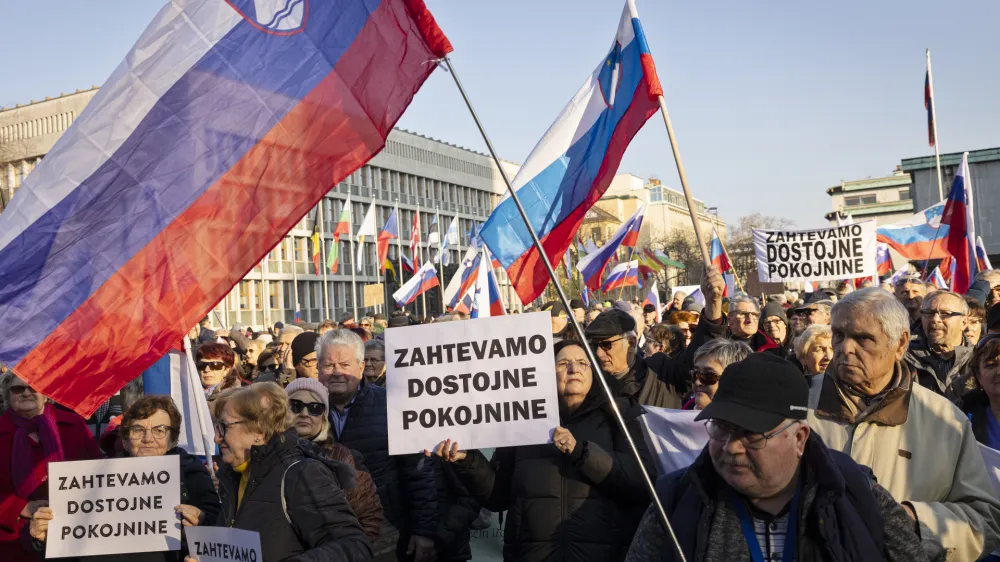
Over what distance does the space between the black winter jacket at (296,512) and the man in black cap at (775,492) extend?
55.4 inches

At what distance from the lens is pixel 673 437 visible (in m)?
4.64

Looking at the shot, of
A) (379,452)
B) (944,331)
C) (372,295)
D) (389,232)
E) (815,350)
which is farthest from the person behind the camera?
(389,232)

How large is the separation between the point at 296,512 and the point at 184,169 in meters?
A: 1.86

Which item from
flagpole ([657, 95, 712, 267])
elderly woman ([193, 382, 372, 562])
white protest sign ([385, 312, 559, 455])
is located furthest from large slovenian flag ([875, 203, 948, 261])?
elderly woman ([193, 382, 372, 562])

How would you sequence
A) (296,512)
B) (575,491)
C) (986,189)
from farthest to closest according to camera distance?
1. (986,189)
2. (575,491)
3. (296,512)

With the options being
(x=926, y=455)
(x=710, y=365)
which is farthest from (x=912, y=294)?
(x=926, y=455)

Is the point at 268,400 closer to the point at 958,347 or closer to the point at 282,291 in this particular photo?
the point at 958,347

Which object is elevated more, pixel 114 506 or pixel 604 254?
pixel 604 254

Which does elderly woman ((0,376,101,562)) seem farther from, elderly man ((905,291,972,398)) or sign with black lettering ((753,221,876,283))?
sign with black lettering ((753,221,876,283))

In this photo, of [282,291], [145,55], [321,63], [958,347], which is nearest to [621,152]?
[958,347]

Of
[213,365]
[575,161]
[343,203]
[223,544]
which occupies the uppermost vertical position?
[343,203]

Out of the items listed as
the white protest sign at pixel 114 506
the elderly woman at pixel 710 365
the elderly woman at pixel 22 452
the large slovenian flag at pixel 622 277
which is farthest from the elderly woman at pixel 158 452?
the large slovenian flag at pixel 622 277

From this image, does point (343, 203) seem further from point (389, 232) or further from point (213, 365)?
point (213, 365)

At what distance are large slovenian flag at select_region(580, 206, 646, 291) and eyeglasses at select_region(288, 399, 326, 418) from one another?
11.3 metres
